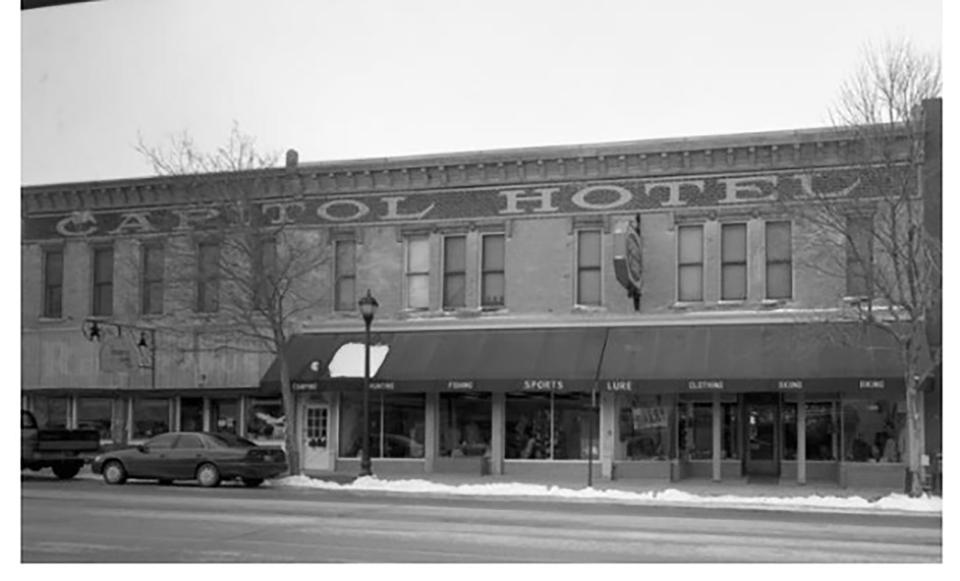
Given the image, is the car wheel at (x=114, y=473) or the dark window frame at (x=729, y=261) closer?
the car wheel at (x=114, y=473)

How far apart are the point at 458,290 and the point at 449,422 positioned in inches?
116

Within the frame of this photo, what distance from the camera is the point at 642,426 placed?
1002 inches

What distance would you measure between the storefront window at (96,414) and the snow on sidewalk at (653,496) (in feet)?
23.9

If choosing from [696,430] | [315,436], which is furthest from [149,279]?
[696,430]

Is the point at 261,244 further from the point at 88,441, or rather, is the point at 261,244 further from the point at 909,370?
the point at 909,370

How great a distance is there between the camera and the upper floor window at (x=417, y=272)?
1070 inches

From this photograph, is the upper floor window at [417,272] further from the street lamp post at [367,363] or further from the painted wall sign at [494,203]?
the street lamp post at [367,363]

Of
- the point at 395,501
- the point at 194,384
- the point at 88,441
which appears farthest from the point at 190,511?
the point at 194,384

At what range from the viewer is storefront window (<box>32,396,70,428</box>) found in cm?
3009

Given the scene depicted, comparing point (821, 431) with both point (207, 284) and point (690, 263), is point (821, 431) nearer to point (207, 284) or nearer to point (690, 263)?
point (690, 263)

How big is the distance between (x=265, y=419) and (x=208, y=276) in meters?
3.69

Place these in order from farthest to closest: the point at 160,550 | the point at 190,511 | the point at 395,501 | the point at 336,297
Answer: the point at 336,297
the point at 395,501
the point at 190,511
the point at 160,550

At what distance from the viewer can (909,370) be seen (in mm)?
20750

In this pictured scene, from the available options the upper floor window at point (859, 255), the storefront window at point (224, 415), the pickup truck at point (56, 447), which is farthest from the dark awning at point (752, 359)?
the pickup truck at point (56, 447)
